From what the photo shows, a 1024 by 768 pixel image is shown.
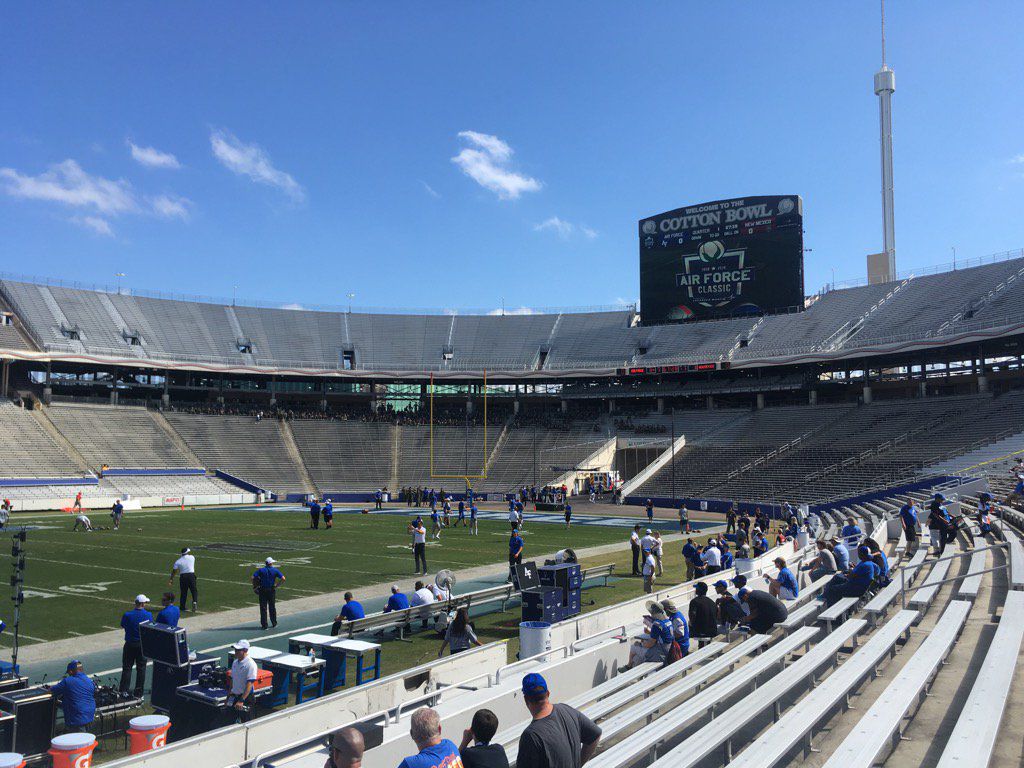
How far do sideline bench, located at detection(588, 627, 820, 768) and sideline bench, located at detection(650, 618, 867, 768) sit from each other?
143 millimetres

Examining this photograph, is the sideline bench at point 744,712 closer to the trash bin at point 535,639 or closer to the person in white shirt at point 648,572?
the trash bin at point 535,639

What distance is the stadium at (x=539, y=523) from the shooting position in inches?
261

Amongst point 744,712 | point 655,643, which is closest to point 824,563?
point 655,643

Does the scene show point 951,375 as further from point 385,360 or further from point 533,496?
point 385,360

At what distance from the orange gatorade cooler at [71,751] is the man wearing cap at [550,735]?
439 cm

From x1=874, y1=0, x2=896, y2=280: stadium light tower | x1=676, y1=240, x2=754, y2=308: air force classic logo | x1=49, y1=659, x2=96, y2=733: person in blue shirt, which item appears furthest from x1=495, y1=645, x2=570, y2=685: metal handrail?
x1=874, y1=0, x2=896, y2=280: stadium light tower

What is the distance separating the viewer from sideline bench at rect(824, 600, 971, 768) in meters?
4.92

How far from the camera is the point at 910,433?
43.3m

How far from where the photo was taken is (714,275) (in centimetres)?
5684

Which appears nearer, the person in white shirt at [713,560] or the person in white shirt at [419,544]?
the person in white shirt at [713,560]

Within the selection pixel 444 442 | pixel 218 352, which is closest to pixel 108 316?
pixel 218 352

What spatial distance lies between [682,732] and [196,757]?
412cm

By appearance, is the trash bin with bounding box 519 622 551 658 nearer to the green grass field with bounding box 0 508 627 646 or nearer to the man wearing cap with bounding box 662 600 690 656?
the man wearing cap with bounding box 662 600 690 656

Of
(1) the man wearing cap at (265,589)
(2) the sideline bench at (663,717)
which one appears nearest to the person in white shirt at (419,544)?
(1) the man wearing cap at (265,589)
